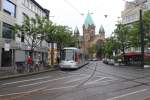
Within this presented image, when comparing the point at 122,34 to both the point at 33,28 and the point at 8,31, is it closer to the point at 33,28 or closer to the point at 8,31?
the point at 8,31

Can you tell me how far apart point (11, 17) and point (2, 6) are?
4.45m

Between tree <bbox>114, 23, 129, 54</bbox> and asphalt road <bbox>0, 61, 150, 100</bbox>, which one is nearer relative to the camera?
asphalt road <bbox>0, 61, 150, 100</bbox>

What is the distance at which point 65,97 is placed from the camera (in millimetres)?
16906

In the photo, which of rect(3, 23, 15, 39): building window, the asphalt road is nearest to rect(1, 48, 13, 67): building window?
rect(3, 23, 15, 39): building window

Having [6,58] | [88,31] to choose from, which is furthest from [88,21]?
[6,58]

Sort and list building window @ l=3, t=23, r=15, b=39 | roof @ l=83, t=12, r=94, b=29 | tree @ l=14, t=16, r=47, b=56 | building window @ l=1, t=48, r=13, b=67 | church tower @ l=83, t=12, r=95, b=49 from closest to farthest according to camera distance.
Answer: building window @ l=1, t=48, r=13, b=67, tree @ l=14, t=16, r=47, b=56, building window @ l=3, t=23, r=15, b=39, roof @ l=83, t=12, r=94, b=29, church tower @ l=83, t=12, r=95, b=49

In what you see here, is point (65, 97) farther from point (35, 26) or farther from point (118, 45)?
point (118, 45)

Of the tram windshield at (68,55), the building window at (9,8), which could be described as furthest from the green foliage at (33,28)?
the tram windshield at (68,55)

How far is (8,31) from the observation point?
48.7m

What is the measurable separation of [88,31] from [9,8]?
12552 centimetres

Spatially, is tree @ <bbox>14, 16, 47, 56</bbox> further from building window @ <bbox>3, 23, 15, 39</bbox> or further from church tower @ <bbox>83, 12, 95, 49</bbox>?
church tower @ <bbox>83, 12, 95, 49</bbox>

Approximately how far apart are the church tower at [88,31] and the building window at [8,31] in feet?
320

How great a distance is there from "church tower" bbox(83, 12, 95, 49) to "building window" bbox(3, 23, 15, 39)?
97496 mm

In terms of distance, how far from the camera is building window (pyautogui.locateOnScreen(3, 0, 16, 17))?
153 feet
